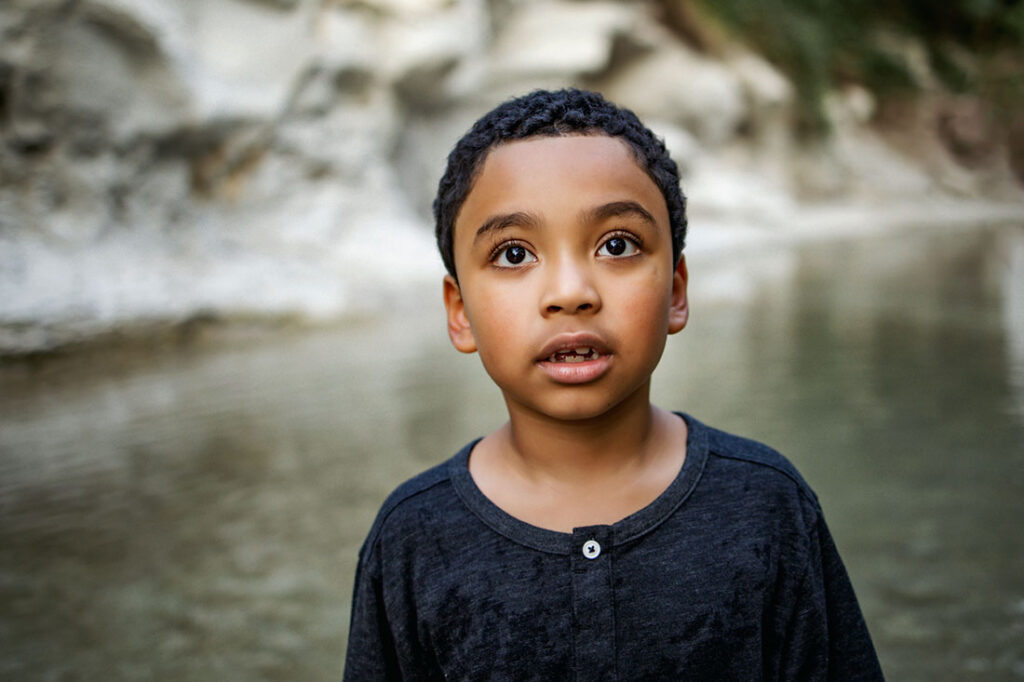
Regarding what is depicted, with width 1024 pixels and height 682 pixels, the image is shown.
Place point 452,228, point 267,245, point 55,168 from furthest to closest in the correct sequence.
→ point 267,245 < point 55,168 < point 452,228

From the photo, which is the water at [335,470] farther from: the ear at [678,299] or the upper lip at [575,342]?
the upper lip at [575,342]

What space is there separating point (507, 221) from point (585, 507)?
0.31 meters

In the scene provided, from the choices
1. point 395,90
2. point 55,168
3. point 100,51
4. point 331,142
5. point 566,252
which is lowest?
point 566,252

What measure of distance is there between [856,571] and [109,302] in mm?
4296

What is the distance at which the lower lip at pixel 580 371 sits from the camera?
2.58 feet

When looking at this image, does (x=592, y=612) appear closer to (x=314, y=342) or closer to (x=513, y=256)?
(x=513, y=256)

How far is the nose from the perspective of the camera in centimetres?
77

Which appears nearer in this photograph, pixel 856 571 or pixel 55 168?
pixel 856 571

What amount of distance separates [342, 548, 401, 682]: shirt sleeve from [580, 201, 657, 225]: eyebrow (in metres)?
0.43

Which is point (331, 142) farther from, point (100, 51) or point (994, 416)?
point (994, 416)

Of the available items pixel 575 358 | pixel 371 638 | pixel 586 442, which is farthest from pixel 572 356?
pixel 371 638

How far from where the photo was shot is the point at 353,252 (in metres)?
7.25

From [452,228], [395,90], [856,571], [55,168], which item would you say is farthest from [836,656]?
[395,90]

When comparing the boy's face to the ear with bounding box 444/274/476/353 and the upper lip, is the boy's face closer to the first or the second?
the upper lip
